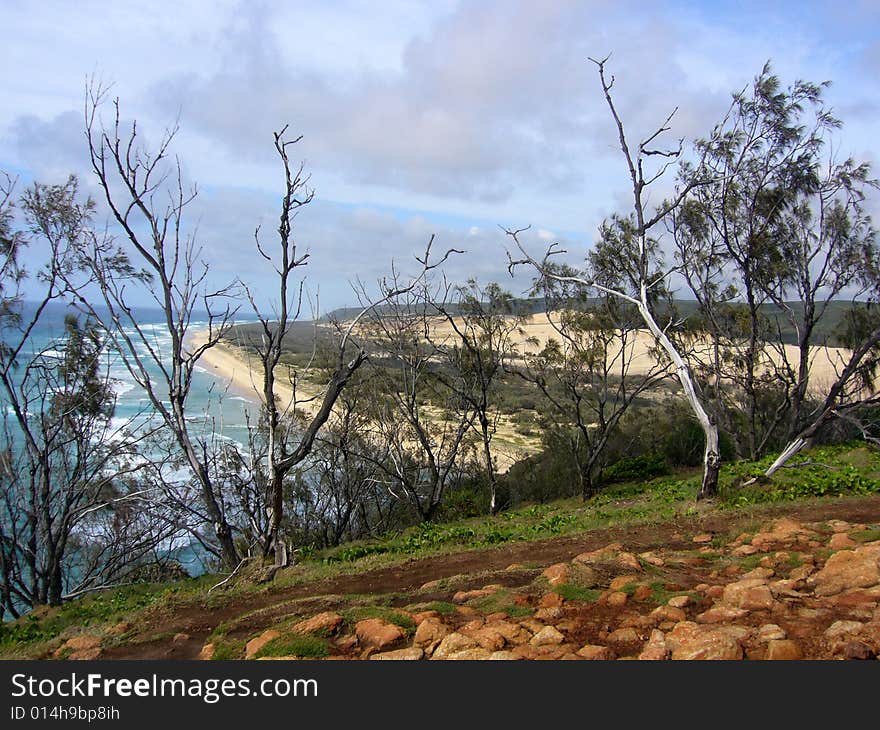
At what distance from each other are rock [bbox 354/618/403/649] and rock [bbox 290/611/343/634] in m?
0.17

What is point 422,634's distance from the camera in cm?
466

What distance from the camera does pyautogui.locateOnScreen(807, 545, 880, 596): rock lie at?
189 inches

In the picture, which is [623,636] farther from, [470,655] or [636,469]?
[636,469]

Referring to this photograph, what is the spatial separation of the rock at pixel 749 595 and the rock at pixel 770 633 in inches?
18.6

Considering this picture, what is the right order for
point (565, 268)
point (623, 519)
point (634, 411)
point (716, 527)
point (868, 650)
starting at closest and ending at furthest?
point (868, 650) → point (716, 527) → point (623, 519) → point (565, 268) → point (634, 411)

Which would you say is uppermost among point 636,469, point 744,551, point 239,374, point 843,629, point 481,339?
point 239,374

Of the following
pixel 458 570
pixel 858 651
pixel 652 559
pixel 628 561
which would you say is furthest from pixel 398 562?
pixel 858 651

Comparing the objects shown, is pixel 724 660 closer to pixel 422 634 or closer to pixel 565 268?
pixel 422 634

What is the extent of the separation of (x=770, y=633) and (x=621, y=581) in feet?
5.42

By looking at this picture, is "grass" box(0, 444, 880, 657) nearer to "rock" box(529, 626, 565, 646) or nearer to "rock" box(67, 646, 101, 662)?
"rock" box(529, 626, 565, 646)

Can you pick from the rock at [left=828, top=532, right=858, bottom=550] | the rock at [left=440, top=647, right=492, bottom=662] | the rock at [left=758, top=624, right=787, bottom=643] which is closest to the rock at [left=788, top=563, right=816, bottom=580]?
the rock at [left=828, top=532, right=858, bottom=550]

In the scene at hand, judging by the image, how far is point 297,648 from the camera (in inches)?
183

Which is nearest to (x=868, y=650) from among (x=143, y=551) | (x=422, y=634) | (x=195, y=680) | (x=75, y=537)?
(x=422, y=634)

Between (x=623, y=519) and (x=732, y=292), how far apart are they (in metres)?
11.7
